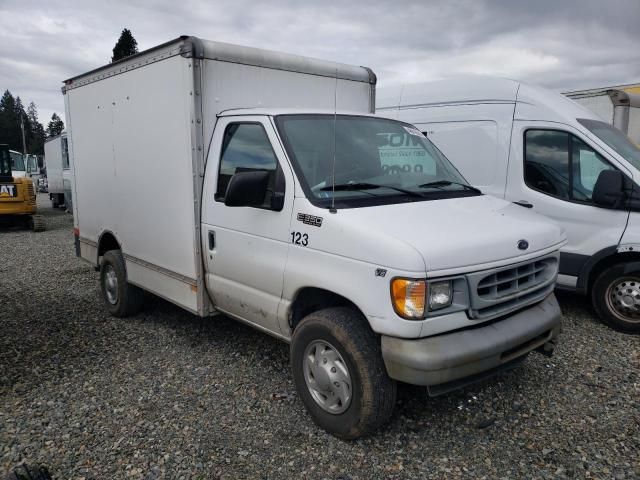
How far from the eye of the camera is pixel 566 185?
19.5 ft

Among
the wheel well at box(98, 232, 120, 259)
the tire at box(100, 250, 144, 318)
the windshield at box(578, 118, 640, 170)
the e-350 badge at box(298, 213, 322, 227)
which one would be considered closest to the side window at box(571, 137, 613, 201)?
the windshield at box(578, 118, 640, 170)

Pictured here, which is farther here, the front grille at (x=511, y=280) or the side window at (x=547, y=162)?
the side window at (x=547, y=162)

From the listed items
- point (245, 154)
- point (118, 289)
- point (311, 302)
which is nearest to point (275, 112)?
point (245, 154)

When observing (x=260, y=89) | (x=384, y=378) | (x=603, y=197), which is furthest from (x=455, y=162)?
(x=384, y=378)

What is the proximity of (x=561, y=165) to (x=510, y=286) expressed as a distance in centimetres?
325

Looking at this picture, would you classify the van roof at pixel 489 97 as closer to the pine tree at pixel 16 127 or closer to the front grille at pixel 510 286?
the front grille at pixel 510 286

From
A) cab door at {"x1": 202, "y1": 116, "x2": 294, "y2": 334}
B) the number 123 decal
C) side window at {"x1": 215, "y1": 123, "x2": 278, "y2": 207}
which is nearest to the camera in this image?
the number 123 decal

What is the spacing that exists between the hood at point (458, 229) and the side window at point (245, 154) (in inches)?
33.2

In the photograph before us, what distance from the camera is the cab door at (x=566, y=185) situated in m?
5.66

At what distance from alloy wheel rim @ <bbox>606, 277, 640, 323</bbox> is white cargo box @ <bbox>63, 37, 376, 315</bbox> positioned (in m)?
3.35

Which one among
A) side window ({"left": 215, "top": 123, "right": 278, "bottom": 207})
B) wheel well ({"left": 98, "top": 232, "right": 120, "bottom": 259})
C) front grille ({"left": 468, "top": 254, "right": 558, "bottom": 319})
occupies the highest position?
side window ({"left": 215, "top": 123, "right": 278, "bottom": 207})

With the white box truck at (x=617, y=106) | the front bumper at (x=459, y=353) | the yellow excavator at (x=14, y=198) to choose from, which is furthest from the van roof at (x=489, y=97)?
the yellow excavator at (x=14, y=198)

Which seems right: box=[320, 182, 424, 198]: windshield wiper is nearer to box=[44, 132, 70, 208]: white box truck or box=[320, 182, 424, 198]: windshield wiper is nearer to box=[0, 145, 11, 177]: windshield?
box=[0, 145, 11, 177]: windshield

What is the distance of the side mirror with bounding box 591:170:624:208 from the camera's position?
5352mm
